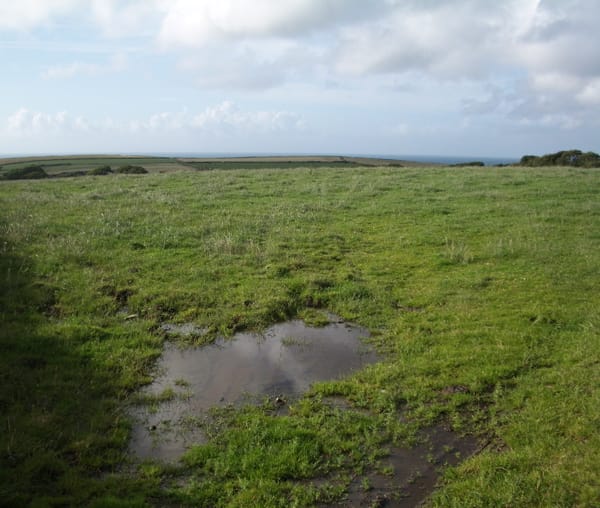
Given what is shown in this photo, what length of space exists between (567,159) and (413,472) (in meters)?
50.6

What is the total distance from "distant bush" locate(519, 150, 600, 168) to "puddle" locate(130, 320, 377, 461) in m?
44.5

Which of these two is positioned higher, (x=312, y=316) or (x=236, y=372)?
(x=312, y=316)

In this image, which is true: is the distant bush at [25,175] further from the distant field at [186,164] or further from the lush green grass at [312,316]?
the lush green grass at [312,316]

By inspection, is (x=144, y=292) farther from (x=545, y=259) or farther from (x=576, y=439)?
(x=545, y=259)

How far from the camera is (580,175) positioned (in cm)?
3059

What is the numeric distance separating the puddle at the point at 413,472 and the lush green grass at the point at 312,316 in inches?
7.3

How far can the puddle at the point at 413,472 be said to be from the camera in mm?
5188

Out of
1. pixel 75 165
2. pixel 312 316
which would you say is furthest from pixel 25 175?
pixel 312 316

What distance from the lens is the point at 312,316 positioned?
10.3 m

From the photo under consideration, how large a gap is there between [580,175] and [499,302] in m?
25.5

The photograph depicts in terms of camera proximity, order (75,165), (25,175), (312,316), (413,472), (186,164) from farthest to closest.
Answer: (186,164)
(75,165)
(25,175)
(312,316)
(413,472)

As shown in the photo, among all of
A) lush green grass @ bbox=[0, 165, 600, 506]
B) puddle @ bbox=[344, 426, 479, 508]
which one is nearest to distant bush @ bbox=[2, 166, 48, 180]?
lush green grass @ bbox=[0, 165, 600, 506]

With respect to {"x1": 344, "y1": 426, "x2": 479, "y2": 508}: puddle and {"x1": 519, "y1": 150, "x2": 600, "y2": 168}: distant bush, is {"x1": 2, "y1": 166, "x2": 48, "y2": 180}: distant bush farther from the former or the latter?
{"x1": 519, "y1": 150, "x2": 600, "y2": 168}: distant bush

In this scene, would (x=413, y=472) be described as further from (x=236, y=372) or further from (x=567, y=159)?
(x=567, y=159)
